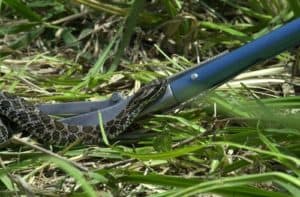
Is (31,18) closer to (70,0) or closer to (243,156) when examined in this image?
(70,0)

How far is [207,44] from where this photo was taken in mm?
3877

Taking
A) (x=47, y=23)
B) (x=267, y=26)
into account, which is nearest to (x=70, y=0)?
(x=47, y=23)

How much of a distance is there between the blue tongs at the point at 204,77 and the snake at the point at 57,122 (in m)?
0.03

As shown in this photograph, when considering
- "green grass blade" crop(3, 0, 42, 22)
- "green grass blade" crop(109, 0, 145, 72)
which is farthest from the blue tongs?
"green grass blade" crop(3, 0, 42, 22)

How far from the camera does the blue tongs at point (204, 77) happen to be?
2.71 m

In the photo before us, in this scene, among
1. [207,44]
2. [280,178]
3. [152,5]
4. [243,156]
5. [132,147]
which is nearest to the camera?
[280,178]

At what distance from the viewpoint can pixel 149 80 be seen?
3.44m

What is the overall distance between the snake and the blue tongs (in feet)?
0.11

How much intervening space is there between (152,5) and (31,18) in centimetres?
66

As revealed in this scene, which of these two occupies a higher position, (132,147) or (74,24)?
(74,24)

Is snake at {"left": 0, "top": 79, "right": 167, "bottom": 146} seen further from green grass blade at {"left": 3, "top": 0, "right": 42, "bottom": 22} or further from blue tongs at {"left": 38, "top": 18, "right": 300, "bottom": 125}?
green grass blade at {"left": 3, "top": 0, "right": 42, "bottom": 22}

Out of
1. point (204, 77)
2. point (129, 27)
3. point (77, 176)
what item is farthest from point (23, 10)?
point (77, 176)

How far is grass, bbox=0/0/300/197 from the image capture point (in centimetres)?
239

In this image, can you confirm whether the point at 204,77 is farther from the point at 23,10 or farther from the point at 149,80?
the point at 23,10
